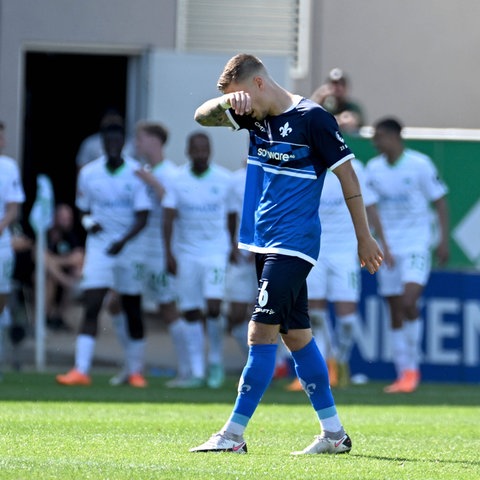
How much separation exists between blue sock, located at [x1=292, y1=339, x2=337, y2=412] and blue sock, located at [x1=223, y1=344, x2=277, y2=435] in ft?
0.91

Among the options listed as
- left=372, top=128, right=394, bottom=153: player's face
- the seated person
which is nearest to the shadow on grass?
left=372, top=128, right=394, bottom=153: player's face

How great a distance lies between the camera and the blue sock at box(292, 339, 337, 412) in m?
8.73

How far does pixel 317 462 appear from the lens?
818cm

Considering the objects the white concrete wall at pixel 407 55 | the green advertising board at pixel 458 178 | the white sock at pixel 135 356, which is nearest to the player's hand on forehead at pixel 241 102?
the white sock at pixel 135 356

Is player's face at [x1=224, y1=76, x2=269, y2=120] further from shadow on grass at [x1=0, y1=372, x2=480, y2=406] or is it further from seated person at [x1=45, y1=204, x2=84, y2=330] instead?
seated person at [x1=45, y1=204, x2=84, y2=330]

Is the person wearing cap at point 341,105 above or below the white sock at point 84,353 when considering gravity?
above

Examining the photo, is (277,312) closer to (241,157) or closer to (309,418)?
(309,418)

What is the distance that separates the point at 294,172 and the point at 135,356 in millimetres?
6936

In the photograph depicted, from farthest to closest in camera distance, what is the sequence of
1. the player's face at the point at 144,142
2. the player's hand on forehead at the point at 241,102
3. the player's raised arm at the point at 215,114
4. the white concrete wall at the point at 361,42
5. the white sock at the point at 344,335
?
the white concrete wall at the point at 361,42
the player's face at the point at 144,142
the white sock at the point at 344,335
the player's raised arm at the point at 215,114
the player's hand on forehead at the point at 241,102

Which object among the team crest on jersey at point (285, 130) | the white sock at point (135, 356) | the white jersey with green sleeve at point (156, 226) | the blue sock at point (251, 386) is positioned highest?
the team crest on jersey at point (285, 130)

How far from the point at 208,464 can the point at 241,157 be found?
12233mm

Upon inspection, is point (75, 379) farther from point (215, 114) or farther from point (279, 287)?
point (279, 287)

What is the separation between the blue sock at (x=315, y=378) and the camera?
8.73 m

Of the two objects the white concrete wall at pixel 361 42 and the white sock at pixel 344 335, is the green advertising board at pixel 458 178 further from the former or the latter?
the white concrete wall at pixel 361 42
